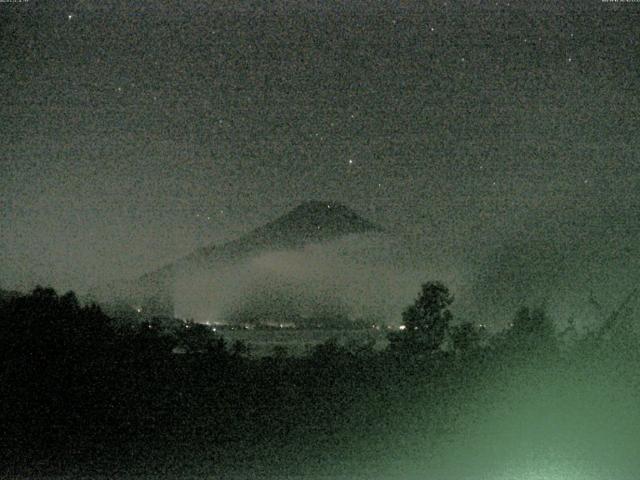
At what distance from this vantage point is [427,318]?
14.2 metres

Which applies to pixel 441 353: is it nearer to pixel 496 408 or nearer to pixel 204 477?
pixel 496 408

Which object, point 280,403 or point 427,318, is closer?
point 280,403

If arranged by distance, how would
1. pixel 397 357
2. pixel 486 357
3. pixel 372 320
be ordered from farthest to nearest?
1. pixel 372 320
2. pixel 397 357
3. pixel 486 357

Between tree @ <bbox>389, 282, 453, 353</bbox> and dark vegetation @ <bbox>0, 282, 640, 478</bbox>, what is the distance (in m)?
3.20

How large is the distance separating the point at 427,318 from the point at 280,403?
485cm

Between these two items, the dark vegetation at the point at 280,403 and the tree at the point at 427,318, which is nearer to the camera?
the dark vegetation at the point at 280,403

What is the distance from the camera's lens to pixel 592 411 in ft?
30.8

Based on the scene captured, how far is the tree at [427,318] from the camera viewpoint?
1397 centimetres

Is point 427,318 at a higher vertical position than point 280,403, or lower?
higher

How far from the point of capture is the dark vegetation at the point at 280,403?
29.9 ft

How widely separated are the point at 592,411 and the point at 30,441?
5.58 metres

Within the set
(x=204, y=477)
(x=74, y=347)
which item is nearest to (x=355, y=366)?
(x=204, y=477)

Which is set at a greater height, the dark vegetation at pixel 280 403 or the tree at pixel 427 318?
the tree at pixel 427 318

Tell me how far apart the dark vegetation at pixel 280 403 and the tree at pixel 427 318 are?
320cm
